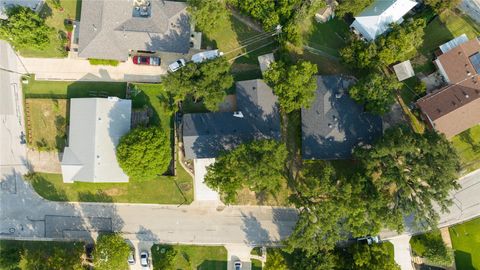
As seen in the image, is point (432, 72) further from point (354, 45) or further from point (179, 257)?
point (179, 257)

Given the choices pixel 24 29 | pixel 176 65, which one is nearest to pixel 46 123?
pixel 24 29

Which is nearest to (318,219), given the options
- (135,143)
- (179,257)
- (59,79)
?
(179,257)

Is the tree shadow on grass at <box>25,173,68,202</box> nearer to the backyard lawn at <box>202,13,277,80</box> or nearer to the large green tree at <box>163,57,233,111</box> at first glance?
the large green tree at <box>163,57,233,111</box>

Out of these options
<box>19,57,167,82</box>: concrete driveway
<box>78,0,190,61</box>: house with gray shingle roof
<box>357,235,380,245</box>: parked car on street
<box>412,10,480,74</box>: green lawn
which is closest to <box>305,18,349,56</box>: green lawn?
<box>412,10,480,74</box>: green lawn

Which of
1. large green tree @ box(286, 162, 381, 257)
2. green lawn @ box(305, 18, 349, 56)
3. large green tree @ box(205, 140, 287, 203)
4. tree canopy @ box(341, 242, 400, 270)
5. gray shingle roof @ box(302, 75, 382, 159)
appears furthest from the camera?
green lawn @ box(305, 18, 349, 56)

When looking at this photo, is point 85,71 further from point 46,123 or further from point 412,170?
point 412,170

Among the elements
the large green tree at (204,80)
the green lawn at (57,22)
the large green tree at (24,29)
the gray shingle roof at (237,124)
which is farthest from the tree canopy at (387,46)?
the large green tree at (24,29)

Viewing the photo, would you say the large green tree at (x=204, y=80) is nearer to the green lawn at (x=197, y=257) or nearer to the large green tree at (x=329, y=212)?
the large green tree at (x=329, y=212)
